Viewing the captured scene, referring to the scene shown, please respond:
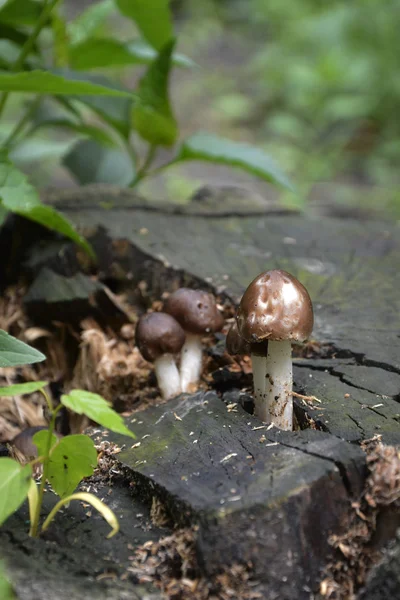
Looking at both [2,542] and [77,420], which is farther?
[77,420]

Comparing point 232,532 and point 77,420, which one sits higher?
point 232,532

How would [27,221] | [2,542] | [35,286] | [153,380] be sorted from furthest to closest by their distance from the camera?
[27,221] < [35,286] < [153,380] < [2,542]

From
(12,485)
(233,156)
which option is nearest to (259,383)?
(12,485)

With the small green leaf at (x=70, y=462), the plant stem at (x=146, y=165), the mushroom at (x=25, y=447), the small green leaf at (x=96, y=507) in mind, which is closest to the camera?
the small green leaf at (x=96, y=507)

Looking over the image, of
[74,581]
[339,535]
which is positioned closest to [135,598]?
[74,581]

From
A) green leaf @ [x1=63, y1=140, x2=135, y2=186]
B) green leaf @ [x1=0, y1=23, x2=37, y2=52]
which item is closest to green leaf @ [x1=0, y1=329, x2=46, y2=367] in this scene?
green leaf @ [x1=0, y1=23, x2=37, y2=52]

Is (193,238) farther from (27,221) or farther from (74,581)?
(74,581)

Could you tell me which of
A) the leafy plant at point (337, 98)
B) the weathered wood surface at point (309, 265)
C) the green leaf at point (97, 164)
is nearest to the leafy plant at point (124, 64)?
the weathered wood surface at point (309, 265)

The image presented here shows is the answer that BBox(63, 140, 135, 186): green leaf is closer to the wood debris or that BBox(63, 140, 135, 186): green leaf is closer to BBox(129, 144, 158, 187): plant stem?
BBox(129, 144, 158, 187): plant stem

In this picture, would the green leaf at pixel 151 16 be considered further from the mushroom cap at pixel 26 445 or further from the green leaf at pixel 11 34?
the mushroom cap at pixel 26 445
